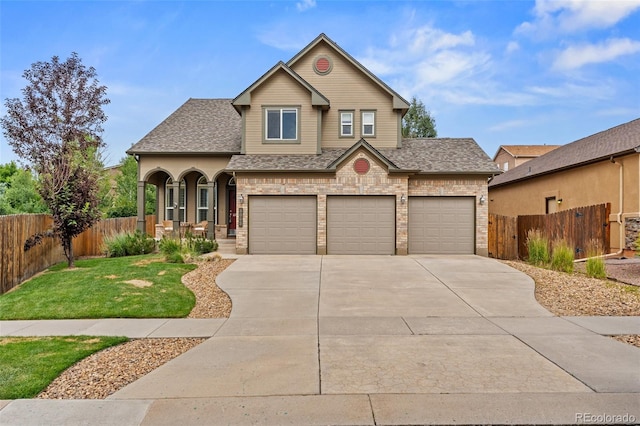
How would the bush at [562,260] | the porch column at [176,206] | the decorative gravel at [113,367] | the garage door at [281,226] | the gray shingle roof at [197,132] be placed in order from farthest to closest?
1. the porch column at [176,206]
2. the gray shingle roof at [197,132]
3. the garage door at [281,226]
4. the bush at [562,260]
5. the decorative gravel at [113,367]

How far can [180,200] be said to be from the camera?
2081cm

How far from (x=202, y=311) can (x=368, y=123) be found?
13138mm

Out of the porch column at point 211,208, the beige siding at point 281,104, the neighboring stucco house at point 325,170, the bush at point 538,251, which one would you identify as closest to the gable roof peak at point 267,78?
the neighboring stucco house at point 325,170

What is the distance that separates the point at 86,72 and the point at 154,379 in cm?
1275

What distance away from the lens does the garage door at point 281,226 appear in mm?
16578

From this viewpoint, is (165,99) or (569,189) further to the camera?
(165,99)

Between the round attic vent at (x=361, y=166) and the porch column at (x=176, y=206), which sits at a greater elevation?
the round attic vent at (x=361, y=166)

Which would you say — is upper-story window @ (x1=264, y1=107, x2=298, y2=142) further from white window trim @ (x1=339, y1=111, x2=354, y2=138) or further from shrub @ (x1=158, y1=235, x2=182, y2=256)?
shrub @ (x1=158, y1=235, x2=182, y2=256)

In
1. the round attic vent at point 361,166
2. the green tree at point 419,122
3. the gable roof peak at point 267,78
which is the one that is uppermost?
the green tree at point 419,122

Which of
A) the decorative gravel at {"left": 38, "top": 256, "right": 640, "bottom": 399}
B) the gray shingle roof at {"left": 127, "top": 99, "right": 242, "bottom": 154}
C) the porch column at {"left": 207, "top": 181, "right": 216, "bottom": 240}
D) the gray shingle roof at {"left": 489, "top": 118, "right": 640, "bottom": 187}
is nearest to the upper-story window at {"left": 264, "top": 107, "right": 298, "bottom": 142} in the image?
the gray shingle roof at {"left": 127, "top": 99, "right": 242, "bottom": 154}

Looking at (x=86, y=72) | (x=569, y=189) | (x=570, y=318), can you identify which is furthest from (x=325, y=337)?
(x=569, y=189)

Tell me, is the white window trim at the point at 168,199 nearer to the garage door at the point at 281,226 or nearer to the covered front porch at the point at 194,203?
the covered front porch at the point at 194,203

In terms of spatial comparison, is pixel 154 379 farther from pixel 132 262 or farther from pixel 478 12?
pixel 478 12

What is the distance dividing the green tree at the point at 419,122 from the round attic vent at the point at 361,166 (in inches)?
981
